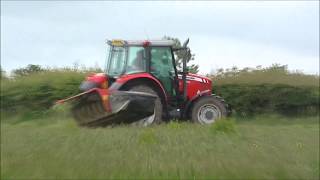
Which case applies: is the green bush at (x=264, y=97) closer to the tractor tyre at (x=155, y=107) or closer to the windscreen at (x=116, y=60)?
the windscreen at (x=116, y=60)

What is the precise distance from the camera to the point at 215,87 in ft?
66.4

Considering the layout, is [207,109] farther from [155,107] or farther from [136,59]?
[136,59]

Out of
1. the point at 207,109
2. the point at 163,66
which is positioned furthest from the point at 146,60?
the point at 207,109

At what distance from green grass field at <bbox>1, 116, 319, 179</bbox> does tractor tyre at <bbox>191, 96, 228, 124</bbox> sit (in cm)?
522

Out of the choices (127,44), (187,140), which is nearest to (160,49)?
(127,44)

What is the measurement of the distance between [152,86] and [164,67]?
786mm

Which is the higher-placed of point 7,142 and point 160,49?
point 160,49

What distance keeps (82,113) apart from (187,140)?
5.70m

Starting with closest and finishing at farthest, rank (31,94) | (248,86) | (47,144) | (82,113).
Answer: (47,144), (82,113), (31,94), (248,86)

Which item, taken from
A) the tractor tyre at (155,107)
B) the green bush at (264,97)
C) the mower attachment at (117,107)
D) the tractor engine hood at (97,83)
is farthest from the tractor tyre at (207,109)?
the green bush at (264,97)

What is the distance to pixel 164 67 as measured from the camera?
16.5 m

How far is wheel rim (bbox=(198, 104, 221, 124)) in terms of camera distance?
16375 mm

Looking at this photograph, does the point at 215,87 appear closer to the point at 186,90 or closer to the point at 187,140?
the point at 186,90

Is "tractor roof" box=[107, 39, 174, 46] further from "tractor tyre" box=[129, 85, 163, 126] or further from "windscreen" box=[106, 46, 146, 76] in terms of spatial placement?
"tractor tyre" box=[129, 85, 163, 126]
